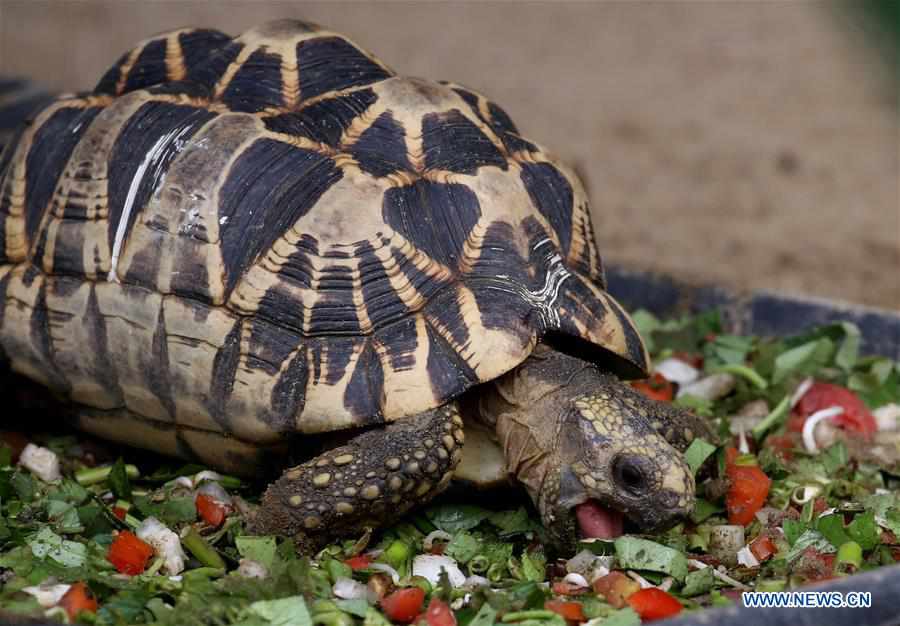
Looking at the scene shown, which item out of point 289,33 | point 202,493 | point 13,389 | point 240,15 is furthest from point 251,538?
point 240,15

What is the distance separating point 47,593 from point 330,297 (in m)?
Answer: 0.98

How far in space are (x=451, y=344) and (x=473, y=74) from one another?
7121 millimetres

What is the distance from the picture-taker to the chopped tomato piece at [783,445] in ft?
12.0

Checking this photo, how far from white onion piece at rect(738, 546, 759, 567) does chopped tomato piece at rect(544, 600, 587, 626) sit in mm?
544

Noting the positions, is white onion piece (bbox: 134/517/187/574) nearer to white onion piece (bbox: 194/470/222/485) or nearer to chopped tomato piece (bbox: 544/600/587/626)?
white onion piece (bbox: 194/470/222/485)

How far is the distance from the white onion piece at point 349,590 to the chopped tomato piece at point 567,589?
0.46 metres

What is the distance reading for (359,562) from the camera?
9.75ft

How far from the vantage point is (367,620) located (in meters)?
2.65

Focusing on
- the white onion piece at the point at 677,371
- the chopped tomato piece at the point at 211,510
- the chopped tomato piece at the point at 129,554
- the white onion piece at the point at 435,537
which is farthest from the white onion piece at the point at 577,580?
the white onion piece at the point at 677,371

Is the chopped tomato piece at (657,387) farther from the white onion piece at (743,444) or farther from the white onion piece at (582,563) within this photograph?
the white onion piece at (582,563)

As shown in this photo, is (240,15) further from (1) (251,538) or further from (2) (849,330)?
(1) (251,538)

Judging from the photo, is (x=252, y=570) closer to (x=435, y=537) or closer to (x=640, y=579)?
(x=435, y=537)

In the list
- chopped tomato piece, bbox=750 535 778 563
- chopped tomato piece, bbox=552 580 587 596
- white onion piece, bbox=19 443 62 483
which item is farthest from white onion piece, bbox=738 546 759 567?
white onion piece, bbox=19 443 62 483

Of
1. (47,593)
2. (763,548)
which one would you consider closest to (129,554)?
(47,593)
